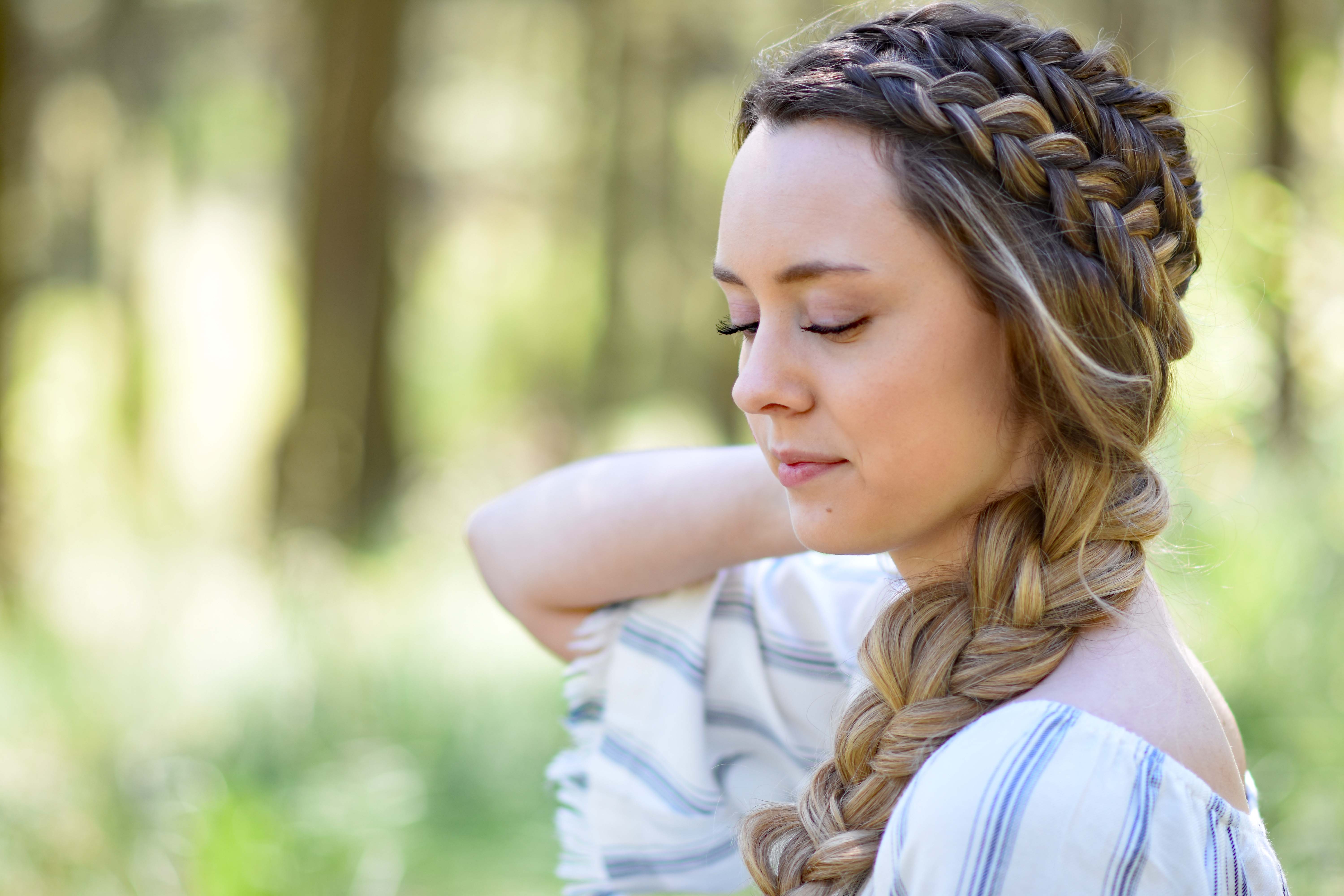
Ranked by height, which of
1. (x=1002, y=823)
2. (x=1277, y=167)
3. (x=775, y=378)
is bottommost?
(x=1002, y=823)

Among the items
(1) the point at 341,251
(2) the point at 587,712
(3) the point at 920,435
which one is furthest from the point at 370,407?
(3) the point at 920,435

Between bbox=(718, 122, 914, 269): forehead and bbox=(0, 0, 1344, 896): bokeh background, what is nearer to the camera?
bbox=(718, 122, 914, 269): forehead

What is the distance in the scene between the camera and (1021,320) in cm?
127

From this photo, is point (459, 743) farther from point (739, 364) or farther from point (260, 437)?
point (260, 437)

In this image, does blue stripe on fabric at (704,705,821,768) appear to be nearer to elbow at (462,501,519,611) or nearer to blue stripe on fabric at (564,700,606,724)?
blue stripe on fabric at (564,700,606,724)

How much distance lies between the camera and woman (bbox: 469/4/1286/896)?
119cm

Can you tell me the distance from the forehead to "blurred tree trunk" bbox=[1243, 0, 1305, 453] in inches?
143

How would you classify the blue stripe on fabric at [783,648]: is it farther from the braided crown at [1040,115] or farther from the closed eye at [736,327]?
the braided crown at [1040,115]

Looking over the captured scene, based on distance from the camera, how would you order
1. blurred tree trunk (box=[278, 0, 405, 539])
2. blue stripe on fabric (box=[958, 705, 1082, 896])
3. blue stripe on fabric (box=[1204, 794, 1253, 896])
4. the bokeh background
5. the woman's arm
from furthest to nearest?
blurred tree trunk (box=[278, 0, 405, 539]) → the bokeh background → the woman's arm → blue stripe on fabric (box=[1204, 794, 1253, 896]) → blue stripe on fabric (box=[958, 705, 1082, 896])

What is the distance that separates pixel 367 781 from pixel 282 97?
37.8ft

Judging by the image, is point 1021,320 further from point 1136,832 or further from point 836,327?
point 1136,832

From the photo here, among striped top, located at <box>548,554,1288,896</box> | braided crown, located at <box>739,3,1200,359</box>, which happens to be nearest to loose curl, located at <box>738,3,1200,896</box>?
braided crown, located at <box>739,3,1200,359</box>

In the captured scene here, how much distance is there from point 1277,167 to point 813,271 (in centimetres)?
629

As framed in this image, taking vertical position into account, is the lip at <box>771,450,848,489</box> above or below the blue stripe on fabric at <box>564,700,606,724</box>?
above
